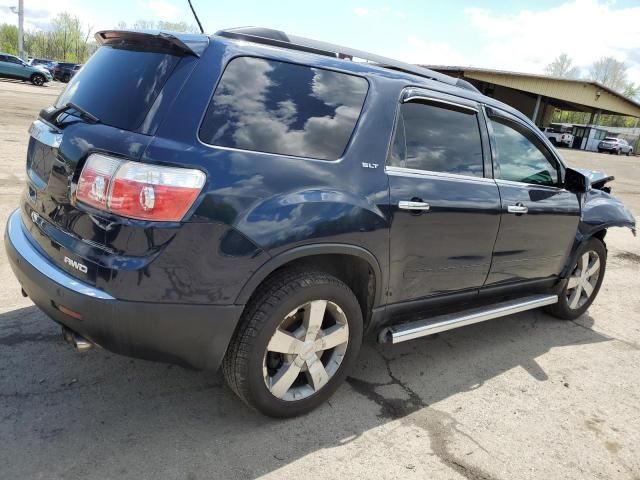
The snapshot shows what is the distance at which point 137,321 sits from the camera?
223 centimetres

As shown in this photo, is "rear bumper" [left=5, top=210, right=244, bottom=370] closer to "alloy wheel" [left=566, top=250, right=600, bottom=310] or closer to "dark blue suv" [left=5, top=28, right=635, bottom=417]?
"dark blue suv" [left=5, top=28, right=635, bottom=417]

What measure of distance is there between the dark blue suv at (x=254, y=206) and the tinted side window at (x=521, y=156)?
0.23 metres

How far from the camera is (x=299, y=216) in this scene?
246 centimetres

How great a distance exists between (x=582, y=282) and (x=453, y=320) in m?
1.99

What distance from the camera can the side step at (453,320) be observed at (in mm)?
3111

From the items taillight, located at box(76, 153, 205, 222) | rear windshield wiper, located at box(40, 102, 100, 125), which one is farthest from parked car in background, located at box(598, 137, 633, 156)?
taillight, located at box(76, 153, 205, 222)

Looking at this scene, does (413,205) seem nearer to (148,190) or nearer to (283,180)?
(283,180)

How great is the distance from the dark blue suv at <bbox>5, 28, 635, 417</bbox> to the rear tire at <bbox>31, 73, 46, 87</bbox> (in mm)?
37309

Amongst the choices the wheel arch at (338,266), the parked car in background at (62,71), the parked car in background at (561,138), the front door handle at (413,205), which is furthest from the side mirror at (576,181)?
the parked car in background at (62,71)

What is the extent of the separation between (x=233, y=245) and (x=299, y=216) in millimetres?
358

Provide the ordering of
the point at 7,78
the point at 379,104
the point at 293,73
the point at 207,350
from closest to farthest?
the point at 207,350, the point at 293,73, the point at 379,104, the point at 7,78

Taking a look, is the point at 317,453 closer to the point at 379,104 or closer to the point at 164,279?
the point at 164,279

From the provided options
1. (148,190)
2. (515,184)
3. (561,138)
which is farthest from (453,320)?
(561,138)

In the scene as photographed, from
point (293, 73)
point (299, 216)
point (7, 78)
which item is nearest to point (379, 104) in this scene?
point (293, 73)
